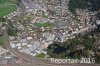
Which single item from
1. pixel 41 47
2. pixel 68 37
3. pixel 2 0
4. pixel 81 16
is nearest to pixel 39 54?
pixel 41 47

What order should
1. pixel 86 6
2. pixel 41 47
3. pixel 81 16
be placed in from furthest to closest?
pixel 86 6 → pixel 81 16 → pixel 41 47

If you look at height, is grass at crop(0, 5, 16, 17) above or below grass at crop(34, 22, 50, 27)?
above

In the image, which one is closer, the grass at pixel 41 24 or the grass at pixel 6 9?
the grass at pixel 41 24

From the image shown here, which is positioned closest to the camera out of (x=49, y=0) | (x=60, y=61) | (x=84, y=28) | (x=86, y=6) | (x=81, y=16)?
(x=60, y=61)

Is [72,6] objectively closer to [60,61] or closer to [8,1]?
[8,1]

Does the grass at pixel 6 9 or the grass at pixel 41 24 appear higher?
the grass at pixel 6 9

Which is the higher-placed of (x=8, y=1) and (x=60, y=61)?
(x=8, y=1)

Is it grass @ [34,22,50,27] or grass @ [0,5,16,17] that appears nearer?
grass @ [34,22,50,27]

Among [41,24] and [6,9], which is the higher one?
[6,9]

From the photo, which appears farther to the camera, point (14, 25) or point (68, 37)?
point (14, 25)

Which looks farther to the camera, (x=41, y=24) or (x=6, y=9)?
(x=6, y=9)

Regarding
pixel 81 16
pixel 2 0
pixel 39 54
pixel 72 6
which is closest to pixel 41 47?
pixel 39 54
